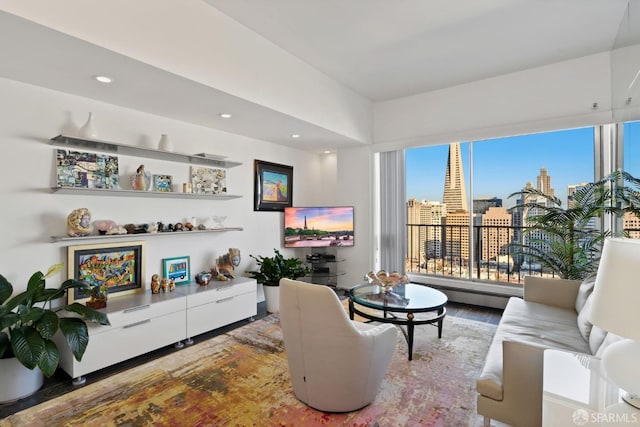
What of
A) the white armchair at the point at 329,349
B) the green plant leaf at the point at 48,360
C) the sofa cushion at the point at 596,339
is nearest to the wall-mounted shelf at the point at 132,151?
the green plant leaf at the point at 48,360

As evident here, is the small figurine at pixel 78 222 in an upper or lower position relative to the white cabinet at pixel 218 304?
upper

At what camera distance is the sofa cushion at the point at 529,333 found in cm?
173

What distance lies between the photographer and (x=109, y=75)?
2391mm

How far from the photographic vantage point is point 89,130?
2656mm

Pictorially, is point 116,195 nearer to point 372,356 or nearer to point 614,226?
point 372,356

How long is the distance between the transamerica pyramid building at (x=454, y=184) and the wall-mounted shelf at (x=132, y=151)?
3183mm

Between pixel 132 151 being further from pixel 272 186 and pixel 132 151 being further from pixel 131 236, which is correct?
pixel 272 186

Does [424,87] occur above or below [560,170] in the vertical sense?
above

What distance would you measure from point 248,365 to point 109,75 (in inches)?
99.8

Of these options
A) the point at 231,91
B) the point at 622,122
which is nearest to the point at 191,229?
the point at 231,91

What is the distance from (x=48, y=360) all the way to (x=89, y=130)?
1.78 m

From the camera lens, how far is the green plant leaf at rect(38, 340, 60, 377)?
6.58 feet

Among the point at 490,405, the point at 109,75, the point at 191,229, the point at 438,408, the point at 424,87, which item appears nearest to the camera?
the point at 490,405

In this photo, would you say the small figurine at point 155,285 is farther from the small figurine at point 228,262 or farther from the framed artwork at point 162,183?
the framed artwork at point 162,183
